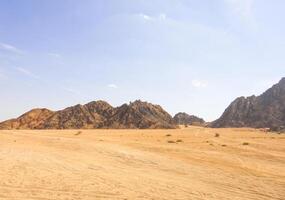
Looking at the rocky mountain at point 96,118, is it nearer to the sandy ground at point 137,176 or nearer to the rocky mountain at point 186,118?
the sandy ground at point 137,176

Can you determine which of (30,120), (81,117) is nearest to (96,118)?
(81,117)

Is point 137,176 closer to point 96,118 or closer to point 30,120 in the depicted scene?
point 96,118

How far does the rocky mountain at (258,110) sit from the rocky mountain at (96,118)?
2877 cm

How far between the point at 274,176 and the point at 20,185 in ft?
34.6

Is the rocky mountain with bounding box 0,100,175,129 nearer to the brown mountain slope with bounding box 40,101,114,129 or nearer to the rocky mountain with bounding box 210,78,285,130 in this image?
the brown mountain slope with bounding box 40,101,114,129

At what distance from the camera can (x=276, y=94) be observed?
341 feet

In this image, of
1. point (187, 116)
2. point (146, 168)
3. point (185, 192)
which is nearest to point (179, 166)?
point (146, 168)

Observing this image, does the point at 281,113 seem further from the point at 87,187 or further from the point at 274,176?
the point at 87,187

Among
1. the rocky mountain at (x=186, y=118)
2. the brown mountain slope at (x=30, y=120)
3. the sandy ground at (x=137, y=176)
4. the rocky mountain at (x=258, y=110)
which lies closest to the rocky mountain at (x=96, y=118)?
the brown mountain slope at (x=30, y=120)

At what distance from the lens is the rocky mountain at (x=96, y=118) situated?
71.2 meters

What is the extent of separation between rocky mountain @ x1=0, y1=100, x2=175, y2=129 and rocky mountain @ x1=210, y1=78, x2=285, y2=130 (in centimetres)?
2877

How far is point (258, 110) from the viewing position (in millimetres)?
103688

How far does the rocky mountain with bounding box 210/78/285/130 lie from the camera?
95.8 m

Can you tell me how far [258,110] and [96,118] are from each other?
161 ft
